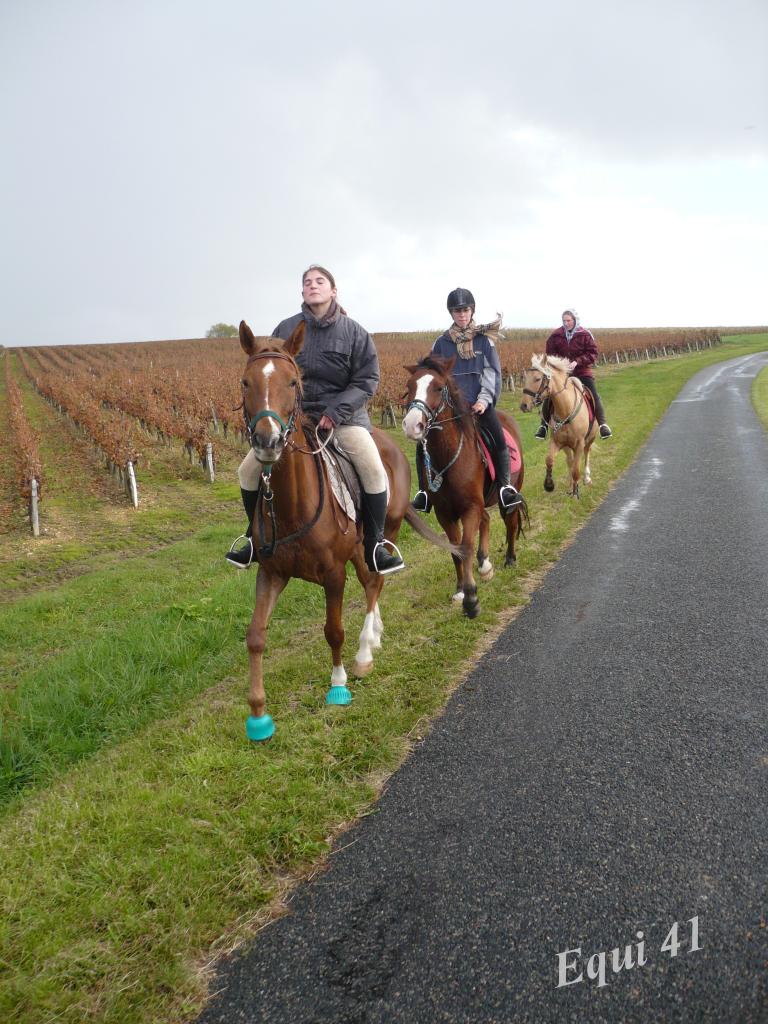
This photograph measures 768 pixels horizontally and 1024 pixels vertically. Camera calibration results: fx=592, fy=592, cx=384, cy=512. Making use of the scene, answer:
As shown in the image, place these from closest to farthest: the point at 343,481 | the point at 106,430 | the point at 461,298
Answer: the point at 343,481 < the point at 461,298 < the point at 106,430

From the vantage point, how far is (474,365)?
6777mm

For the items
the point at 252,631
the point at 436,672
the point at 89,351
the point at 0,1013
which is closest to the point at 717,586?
the point at 436,672

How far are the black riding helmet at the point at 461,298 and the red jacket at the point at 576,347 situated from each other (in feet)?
19.5

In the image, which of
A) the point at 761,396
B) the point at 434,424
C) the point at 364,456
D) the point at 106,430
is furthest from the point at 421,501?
the point at 761,396

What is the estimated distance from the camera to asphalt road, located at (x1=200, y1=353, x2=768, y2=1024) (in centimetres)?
229

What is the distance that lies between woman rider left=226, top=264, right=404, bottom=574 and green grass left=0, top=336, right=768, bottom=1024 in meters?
1.47

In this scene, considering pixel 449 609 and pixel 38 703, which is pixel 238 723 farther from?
pixel 449 609

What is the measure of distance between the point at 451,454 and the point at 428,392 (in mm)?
786

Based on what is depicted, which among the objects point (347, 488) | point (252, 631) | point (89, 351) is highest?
point (89, 351)

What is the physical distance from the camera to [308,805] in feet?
11.0

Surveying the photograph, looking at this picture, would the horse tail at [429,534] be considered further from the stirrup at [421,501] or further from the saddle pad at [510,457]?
the saddle pad at [510,457]

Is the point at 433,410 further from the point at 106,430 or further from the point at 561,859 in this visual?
the point at 106,430

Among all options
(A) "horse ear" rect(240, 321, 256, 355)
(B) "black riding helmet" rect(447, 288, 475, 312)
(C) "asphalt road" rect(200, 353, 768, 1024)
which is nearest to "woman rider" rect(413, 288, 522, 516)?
(B) "black riding helmet" rect(447, 288, 475, 312)

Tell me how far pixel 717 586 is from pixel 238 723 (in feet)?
16.6
